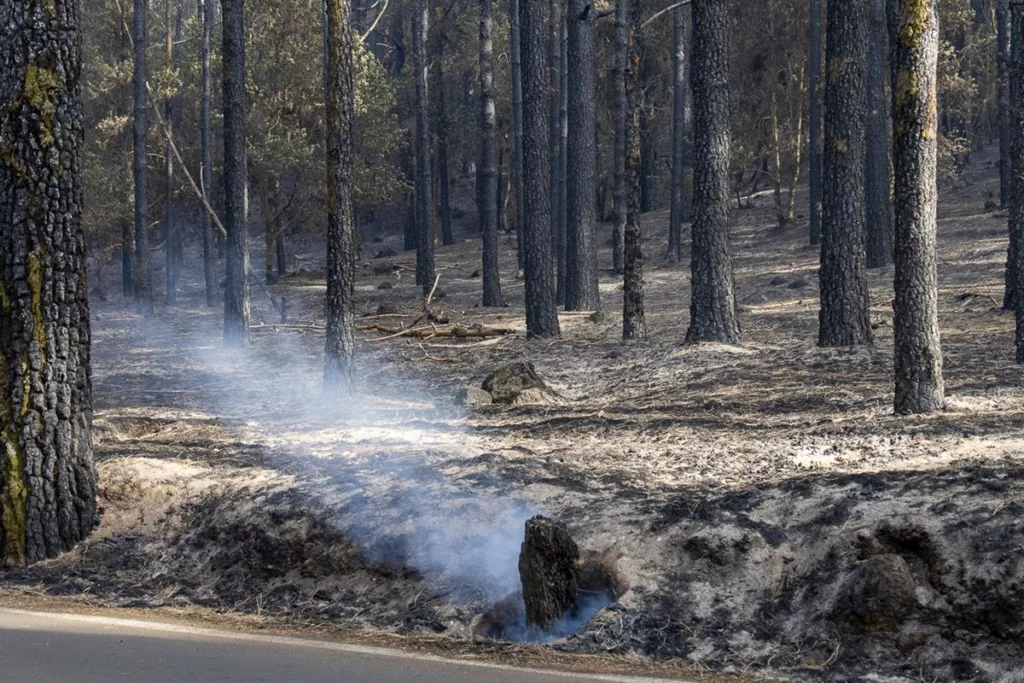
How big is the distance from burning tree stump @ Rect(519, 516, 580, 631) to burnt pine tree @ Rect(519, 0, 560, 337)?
13.7 m

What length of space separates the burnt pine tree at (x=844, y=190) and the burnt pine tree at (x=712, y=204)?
150 cm

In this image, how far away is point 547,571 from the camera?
7434 mm

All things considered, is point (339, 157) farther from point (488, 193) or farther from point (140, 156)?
point (140, 156)

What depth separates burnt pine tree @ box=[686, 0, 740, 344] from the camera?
16.7 meters

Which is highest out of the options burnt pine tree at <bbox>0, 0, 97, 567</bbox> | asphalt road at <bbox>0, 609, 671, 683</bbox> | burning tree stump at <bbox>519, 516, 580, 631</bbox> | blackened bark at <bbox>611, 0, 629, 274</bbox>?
blackened bark at <bbox>611, 0, 629, 274</bbox>

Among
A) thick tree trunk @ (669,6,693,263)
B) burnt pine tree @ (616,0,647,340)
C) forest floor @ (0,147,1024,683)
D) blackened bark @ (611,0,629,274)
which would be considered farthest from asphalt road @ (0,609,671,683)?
thick tree trunk @ (669,6,693,263)

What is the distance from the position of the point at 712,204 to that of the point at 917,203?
6.41 metres

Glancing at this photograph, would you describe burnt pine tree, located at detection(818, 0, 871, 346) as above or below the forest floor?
above

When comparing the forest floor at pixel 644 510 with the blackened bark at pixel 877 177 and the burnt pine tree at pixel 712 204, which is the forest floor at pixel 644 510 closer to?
the burnt pine tree at pixel 712 204

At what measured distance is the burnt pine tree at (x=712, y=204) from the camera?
16.7m

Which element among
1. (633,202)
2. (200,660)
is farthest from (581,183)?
(200,660)

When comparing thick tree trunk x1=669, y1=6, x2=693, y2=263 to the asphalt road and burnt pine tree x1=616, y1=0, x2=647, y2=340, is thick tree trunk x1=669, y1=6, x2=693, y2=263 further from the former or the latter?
the asphalt road

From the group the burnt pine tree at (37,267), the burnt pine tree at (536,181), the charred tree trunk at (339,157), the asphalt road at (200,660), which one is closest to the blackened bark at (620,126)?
the burnt pine tree at (536,181)

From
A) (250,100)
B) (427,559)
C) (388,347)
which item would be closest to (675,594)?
(427,559)
